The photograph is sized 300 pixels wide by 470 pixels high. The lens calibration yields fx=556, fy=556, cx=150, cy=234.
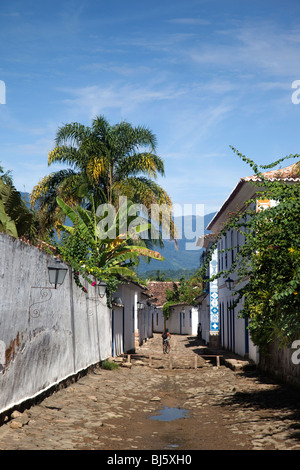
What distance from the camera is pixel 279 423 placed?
31.1ft

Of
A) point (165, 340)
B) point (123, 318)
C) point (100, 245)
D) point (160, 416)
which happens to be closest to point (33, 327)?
point (160, 416)

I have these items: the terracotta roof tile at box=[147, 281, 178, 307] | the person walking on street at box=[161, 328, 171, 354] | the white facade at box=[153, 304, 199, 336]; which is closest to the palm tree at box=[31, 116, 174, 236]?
the person walking on street at box=[161, 328, 171, 354]

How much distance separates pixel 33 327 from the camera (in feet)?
32.6

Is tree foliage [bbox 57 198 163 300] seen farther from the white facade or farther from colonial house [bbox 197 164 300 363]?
the white facade

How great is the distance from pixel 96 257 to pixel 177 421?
31.2 feet

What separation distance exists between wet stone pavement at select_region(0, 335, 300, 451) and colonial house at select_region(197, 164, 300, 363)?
2.89 metres

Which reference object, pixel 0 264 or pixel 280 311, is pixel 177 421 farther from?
pixel 0 264

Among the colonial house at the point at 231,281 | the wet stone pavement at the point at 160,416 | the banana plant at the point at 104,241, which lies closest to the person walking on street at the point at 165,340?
the colonial house at the point at 231,281

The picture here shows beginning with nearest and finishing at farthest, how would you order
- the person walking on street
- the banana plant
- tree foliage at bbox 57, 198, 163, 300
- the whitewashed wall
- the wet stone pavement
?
the wet stone pavement < the whitewashed wall < tree foliage at bbox 57, 198, 163, 300 < the banana plant < the person walking on street

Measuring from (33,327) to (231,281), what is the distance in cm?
1206

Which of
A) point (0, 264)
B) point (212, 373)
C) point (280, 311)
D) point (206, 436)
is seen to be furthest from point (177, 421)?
point (212, 373)

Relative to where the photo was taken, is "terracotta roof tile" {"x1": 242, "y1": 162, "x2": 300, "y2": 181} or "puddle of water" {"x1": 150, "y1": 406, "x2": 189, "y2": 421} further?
"terracotta roof tile" {"x1": 242, "y1": 162, "x2": 300, "y2": 181}

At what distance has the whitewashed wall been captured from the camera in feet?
27.3

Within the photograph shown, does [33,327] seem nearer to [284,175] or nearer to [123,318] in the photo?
[284,175]
